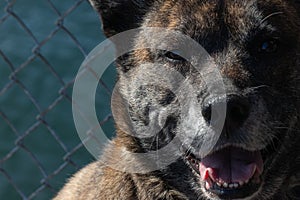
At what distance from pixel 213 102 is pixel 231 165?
354 millimetres

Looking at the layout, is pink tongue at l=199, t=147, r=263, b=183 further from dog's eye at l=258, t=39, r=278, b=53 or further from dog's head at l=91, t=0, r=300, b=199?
dog's eye at l=258, t=39, r=278, b=53

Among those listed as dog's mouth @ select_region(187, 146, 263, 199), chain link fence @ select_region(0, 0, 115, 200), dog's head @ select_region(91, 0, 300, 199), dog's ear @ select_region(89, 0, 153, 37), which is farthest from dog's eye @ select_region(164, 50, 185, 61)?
chain link fence @ select_region(0, 0, 115, 200)

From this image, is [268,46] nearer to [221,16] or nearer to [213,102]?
[221,16]

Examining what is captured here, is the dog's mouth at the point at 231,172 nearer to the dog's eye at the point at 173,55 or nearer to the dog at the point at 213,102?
the dog at the point at 213,102

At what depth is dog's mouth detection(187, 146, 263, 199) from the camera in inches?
130

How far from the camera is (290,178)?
11.8ft

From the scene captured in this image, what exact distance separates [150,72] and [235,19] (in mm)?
491

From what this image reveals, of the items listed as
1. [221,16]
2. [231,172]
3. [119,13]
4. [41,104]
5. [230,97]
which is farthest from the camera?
[41,104]

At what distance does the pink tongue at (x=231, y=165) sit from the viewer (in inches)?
131

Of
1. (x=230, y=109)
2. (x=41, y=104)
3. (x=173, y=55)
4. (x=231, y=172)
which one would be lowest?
(x=41, y=104)

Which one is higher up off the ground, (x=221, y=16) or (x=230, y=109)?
(x=221, y=16)

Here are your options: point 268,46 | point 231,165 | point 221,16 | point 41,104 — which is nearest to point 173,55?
point 221,16

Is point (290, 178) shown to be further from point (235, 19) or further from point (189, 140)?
point (235, 19)

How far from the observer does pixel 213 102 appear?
3.14 m
